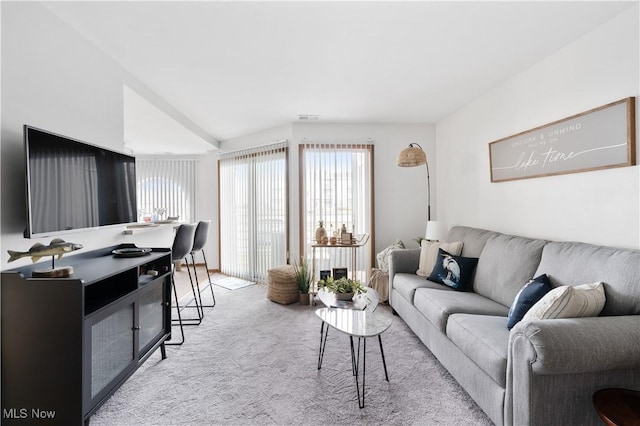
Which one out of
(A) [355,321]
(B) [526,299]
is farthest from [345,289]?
(B) [526,299]

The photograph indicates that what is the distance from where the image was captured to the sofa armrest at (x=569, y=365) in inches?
54.2

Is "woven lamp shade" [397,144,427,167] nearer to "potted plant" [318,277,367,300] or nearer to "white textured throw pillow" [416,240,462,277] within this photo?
"white textured throw pillow" [416,240,462,277]

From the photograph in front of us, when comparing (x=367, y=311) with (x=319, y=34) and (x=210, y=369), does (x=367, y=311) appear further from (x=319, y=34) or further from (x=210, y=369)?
(x=319, y=34)

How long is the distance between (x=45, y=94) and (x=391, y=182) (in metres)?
3.92

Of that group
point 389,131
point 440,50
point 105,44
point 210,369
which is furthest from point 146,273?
point 389,131

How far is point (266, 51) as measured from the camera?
245 centimetres

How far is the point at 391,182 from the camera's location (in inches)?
183

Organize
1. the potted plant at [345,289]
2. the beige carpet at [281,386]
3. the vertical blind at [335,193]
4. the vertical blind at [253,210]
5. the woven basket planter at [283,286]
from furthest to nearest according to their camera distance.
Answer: the vertical blind at [253,210], the vertical blind at [335,193], the woven basket planter at [283,286], the potted plant at [345,289], the beige carpet at [281,386]

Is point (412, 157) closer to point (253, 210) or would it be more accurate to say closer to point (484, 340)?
point (484, 340)

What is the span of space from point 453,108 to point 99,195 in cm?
395

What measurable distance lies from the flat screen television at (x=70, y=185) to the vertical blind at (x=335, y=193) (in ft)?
8.07

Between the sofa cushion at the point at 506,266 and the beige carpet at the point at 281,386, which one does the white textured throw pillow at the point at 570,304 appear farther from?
the beige carpet at the point at 281,386

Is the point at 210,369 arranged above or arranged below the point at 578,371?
below

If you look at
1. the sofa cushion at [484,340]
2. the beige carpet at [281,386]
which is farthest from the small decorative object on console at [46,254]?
the sofa cushion at [484,340]
